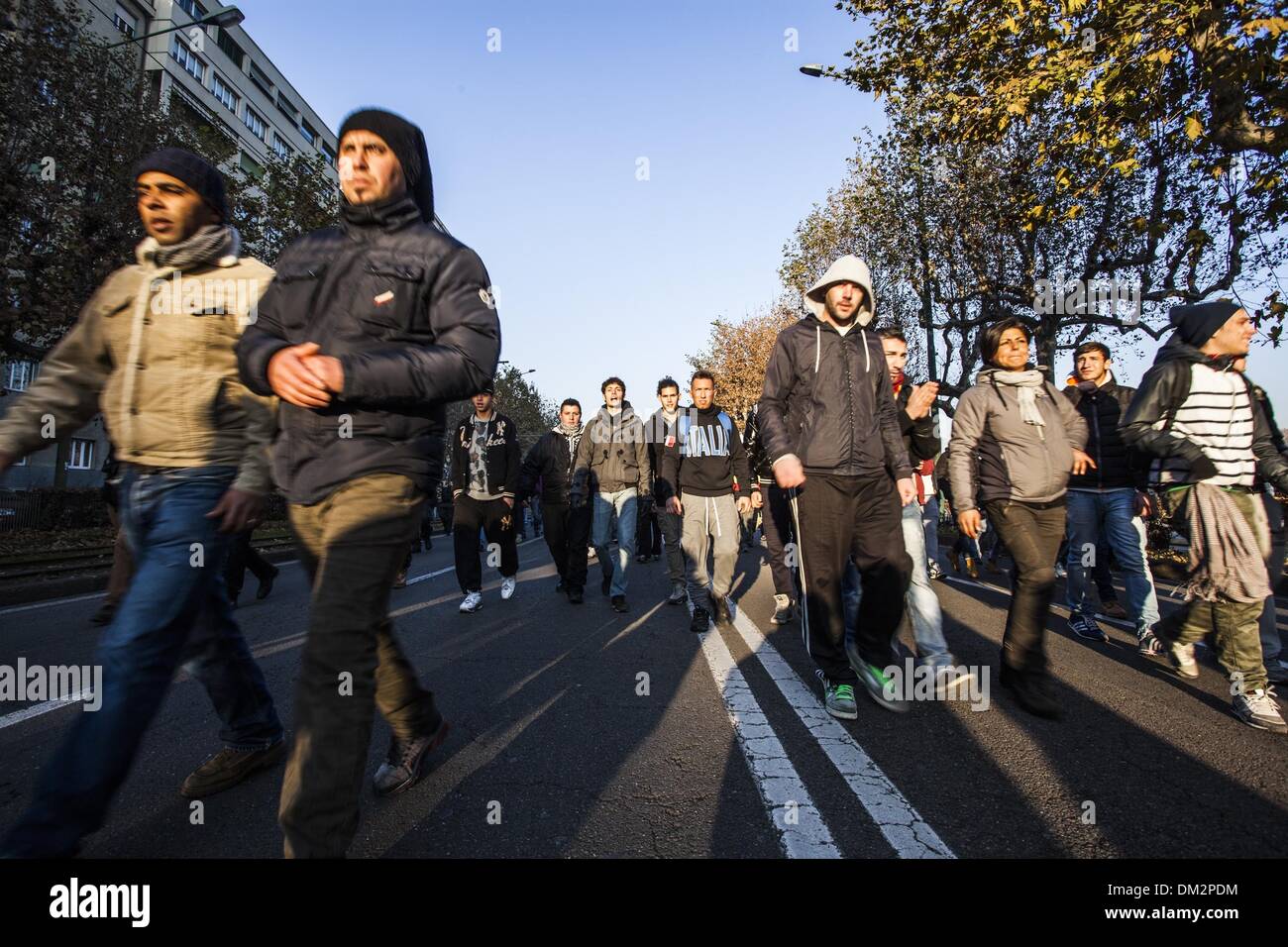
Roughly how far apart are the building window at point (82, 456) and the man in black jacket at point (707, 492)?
3339 cm

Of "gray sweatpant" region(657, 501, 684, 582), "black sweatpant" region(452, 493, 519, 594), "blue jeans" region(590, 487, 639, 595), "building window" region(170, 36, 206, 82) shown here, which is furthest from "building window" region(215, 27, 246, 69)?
"gray sweatpant" region(657, 501, 684, 582)

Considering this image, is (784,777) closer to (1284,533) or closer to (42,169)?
(1284,533)

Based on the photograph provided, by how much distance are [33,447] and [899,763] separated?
3.25m

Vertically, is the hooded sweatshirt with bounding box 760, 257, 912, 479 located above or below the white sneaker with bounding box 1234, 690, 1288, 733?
above

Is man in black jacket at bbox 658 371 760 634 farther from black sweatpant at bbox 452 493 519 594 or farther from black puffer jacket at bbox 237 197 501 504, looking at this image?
black puffer jacket at bbox 237 197 501 504

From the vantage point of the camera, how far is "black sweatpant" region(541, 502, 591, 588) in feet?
23.2

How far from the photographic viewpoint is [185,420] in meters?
2.17

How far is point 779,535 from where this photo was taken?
6.75 meters

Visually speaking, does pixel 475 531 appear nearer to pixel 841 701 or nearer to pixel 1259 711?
pixel 841 701

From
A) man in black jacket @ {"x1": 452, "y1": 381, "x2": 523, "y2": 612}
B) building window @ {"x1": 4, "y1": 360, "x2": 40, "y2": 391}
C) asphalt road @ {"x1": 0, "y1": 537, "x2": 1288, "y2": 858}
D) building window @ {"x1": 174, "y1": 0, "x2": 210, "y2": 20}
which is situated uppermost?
building window @ {"x1": 174, "y1": 0, "x2": 210, "y2": 20}

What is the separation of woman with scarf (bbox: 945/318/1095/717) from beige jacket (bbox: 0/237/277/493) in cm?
347

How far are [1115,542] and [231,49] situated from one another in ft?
167
